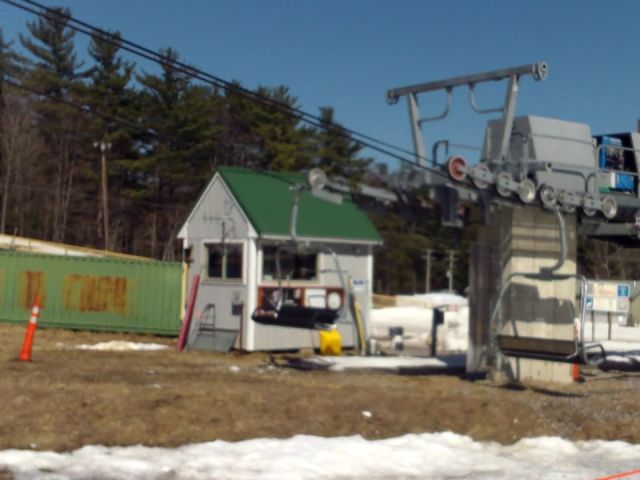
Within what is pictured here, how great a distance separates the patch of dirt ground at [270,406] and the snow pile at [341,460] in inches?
16.6

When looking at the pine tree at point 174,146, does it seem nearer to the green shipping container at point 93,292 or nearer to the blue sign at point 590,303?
the green shipping container at point 93,292

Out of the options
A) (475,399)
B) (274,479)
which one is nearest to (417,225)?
(475,399)

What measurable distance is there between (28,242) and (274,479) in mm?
44277

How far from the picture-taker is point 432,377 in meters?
16.3

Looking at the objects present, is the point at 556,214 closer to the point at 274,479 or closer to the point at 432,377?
the point at 432,377

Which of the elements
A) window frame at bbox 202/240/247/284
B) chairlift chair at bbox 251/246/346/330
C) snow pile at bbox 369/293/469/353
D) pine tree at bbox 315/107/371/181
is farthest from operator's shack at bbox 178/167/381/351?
pine tree at bbox 315/107/371/181

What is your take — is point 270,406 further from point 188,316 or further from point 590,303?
point 188,316

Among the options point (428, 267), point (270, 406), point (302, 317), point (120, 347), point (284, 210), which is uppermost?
point (428, 267)

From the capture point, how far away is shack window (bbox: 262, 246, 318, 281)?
21.5 metres

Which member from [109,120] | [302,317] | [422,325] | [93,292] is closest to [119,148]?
[109,120]

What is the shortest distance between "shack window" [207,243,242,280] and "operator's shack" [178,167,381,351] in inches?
0.9

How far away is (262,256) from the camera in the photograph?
21281mm

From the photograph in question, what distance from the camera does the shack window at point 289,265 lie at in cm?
2147

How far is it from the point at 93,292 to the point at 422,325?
1966 cm
